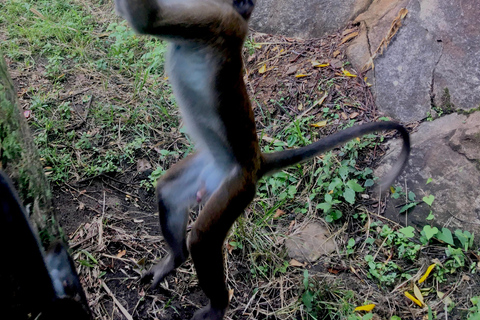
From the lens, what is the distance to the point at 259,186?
3838 millimetres

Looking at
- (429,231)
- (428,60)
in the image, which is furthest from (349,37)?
(429,231)

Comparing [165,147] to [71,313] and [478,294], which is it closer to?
[71,313]

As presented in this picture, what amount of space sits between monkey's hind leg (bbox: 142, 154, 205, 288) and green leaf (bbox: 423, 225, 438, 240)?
6.33 ft

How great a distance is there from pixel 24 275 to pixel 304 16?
4.69 meters

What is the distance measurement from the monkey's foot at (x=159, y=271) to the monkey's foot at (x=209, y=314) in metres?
0.38

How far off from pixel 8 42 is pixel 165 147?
2677 mm

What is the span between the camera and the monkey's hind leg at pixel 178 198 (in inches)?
109

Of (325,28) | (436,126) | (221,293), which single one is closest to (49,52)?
(325,28)

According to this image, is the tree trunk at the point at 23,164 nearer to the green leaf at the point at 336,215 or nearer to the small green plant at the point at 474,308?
the green leaf at the point at 336,215

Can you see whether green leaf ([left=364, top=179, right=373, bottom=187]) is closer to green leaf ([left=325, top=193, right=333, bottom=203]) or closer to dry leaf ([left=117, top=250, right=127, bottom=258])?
green leaf ([left=325, top=193, right=333, bottom=203])

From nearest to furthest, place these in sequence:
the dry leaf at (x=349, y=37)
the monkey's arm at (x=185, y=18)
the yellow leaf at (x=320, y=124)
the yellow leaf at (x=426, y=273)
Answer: the monkey's arm at (x=185, y=18) < the yellow leaf at (x=426, y=273) < the yellow leaf at (x=320, y=124) < the dry leaf at (x=349, y=37)

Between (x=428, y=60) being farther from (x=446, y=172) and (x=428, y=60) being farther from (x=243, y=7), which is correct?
(x=243, y=7)

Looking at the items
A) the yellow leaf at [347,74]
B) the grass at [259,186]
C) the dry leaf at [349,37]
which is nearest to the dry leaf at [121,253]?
the grass at [259,186]

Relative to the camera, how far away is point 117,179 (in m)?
3.67
